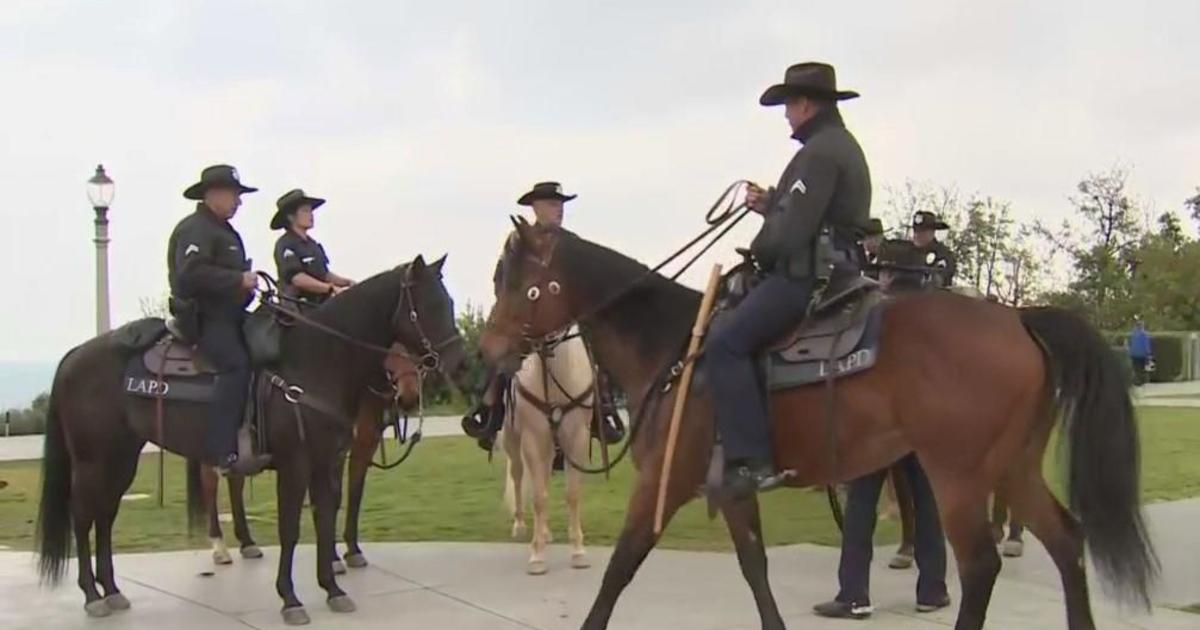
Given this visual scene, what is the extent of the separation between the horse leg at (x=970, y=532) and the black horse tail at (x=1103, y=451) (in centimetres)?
52

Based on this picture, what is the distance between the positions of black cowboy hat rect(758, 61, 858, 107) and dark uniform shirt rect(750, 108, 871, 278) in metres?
0.11

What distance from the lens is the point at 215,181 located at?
7570 mm

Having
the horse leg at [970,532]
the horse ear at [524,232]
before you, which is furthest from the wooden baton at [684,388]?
the horse leg at [970,532]

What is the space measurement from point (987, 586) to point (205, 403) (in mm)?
4694

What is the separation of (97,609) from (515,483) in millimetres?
3487

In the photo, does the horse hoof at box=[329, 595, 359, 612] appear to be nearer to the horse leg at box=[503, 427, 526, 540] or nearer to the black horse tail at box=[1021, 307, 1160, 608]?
the horse leg at box=[503, 427, 526, 540]

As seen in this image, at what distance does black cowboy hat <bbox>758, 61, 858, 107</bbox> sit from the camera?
597 cm

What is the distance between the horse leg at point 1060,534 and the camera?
5770 millimetres

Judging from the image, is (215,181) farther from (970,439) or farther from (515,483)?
(970,439)

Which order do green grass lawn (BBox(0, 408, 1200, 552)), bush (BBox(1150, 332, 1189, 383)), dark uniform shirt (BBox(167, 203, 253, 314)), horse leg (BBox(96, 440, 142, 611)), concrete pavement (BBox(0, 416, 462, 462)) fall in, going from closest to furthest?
dark uniform shirt (BBox(167, 203, 253, 314)), horse leg (BBox(96, 440, 142, 611)), green grass lawn (BBox(0, 408, 1200, 552)), concrete pavement (BBox(0, 416, 462, 462)), bush (BBox(1150, 332, 1189, 383))

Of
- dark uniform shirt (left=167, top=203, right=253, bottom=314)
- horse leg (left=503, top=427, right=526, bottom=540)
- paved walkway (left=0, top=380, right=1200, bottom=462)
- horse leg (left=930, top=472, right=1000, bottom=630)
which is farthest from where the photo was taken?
paved walkway (left=0, top=380, right=1200, bottom=462)

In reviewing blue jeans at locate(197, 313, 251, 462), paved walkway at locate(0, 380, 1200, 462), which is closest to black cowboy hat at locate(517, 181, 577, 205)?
blue jeans at locate(197, 313, 251, 462)

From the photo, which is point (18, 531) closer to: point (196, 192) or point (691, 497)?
point (196, 192)

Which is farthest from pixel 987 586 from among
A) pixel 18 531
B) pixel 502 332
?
pixel 18 531
